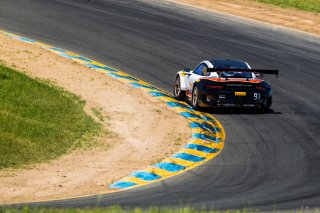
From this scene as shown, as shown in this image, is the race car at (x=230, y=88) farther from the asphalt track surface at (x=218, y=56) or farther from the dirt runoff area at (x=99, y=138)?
the dirt runoff area at (x=99, y=138)

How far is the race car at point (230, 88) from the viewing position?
88.5 ft

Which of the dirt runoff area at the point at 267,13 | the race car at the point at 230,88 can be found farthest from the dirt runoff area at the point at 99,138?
the dirt runoff area at the point at 267,13

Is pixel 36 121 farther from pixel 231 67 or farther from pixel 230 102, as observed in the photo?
pixel 231 67

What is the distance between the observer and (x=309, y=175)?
20812 mm

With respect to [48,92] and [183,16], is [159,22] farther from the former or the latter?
[48,92]

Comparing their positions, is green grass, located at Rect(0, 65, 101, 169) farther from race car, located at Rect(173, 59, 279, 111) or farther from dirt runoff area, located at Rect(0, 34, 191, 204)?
race car, located at Rect(173, 59, 279, 111)

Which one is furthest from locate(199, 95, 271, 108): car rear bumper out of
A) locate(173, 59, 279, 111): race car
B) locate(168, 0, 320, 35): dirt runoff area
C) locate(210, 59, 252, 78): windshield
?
locate(168, 0, 320, 35): dirt runoff area

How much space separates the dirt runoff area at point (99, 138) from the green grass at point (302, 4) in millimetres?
15048

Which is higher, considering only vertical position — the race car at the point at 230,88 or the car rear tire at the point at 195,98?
the race car at the point at 230,88

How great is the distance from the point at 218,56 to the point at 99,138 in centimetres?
1249

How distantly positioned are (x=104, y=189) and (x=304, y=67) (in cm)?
1669

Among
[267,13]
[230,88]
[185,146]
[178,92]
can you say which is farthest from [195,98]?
[267,13]

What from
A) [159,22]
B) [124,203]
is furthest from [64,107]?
[159,22]

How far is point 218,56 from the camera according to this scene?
35.8 m
